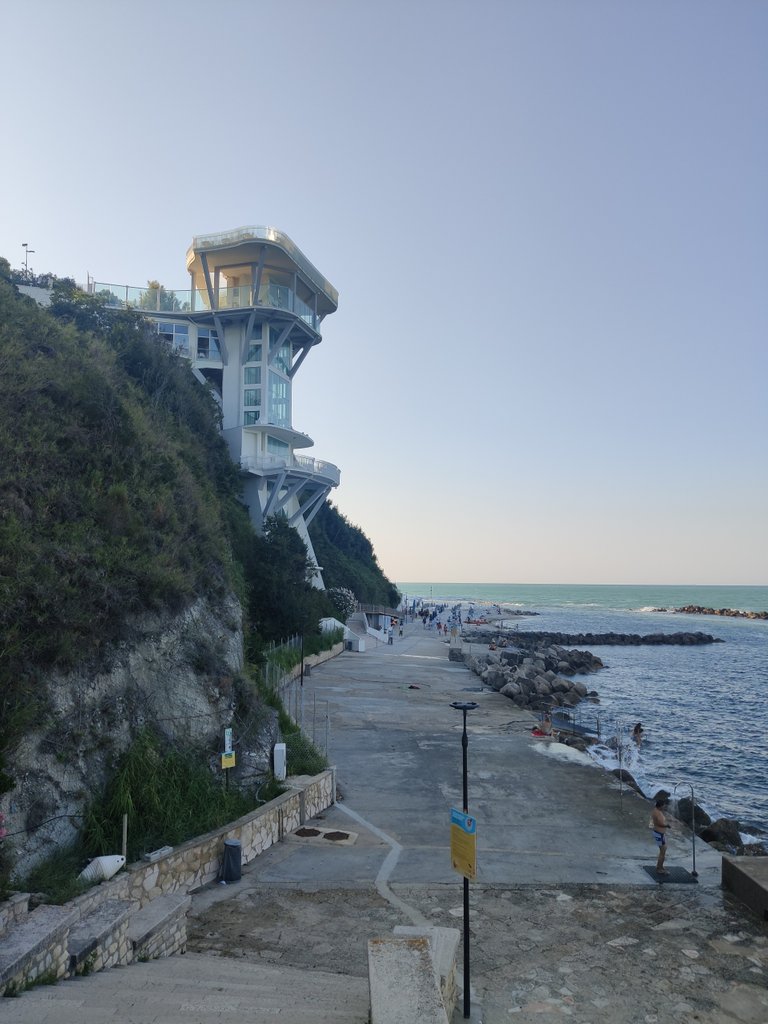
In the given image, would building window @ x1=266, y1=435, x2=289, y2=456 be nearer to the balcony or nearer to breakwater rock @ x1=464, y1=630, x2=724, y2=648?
the balcony

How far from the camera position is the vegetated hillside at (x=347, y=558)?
202 feet

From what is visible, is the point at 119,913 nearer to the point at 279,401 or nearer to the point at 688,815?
the point at 688,815

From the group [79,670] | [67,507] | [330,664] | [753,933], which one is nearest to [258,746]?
[79,670]

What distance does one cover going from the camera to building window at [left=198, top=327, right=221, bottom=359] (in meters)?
41.8

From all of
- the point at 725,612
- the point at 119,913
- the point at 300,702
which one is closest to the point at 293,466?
the point at 300,702

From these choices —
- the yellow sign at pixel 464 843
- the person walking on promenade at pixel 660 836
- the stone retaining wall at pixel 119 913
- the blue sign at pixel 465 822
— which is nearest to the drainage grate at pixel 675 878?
the person walking on promenade at pixel 660 836

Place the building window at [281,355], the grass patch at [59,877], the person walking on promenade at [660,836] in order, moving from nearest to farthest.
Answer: the grass patch at [59,877], the person walking on promenade at [660,836], the building window at [281,355]

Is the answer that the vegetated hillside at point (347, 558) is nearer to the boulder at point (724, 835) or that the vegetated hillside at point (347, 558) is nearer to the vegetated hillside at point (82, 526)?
the vegetated hillside at point (82, 526)

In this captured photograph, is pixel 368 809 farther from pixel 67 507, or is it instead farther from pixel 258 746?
pixel 67 507

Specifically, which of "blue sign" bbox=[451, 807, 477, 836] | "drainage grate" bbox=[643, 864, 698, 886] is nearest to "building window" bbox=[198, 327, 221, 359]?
"drainage grate" bbox=[643, 864, 698, 886]

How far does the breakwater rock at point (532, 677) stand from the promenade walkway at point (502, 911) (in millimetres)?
13456

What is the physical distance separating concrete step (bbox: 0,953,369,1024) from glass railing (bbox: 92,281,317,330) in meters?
36.8

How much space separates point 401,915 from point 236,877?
9.17ft

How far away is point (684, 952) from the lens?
886 cm
